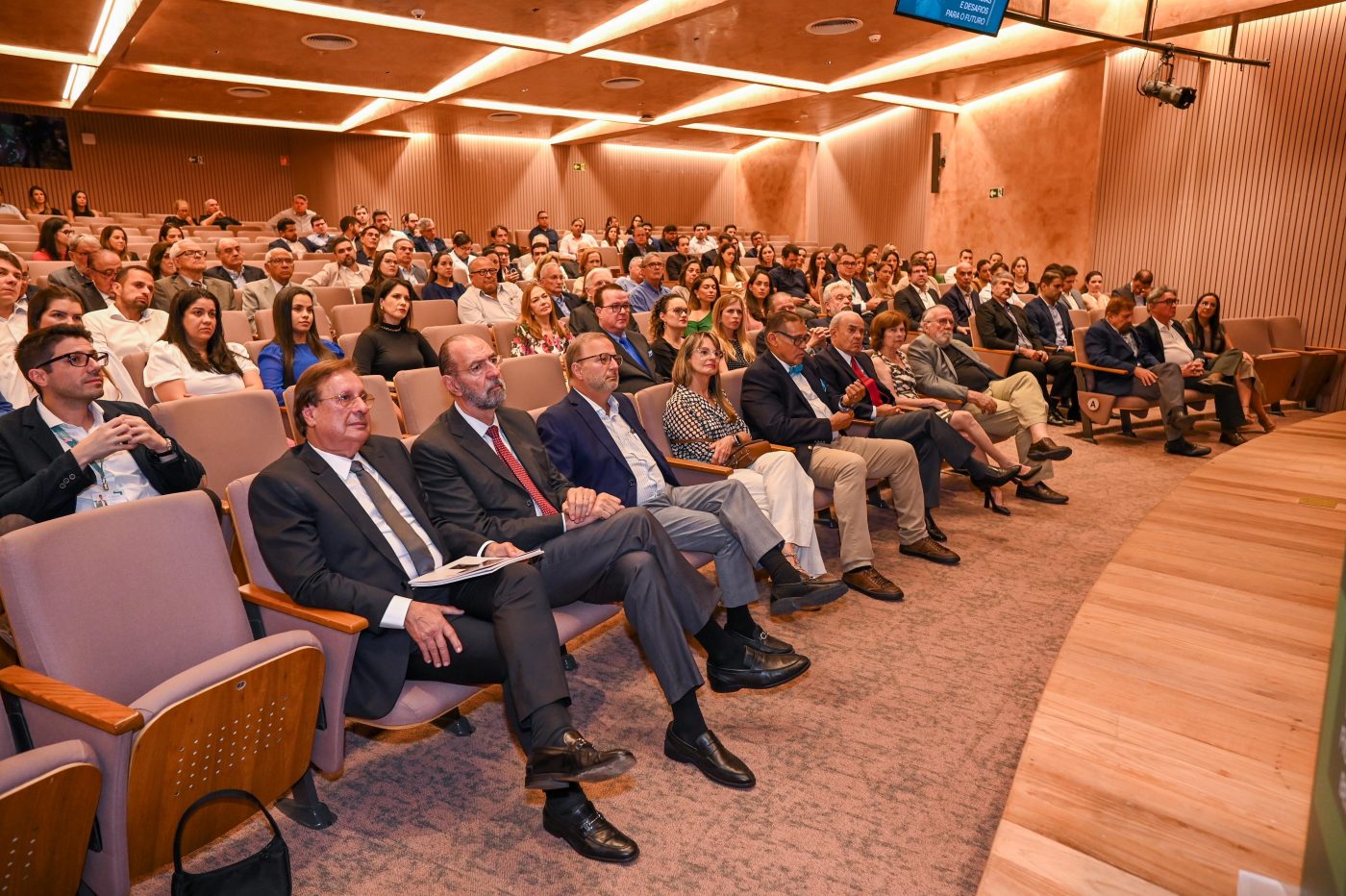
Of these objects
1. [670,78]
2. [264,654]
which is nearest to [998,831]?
[264,654]

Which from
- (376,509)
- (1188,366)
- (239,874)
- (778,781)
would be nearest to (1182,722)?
(778,781)

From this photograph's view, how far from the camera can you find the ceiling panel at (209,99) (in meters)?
11.4

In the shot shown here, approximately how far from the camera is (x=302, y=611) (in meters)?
2.06

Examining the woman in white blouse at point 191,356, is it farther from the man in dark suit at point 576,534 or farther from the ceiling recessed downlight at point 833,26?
the ceiling recessed downlight at point 833,26

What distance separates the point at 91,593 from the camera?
1851 millimetres

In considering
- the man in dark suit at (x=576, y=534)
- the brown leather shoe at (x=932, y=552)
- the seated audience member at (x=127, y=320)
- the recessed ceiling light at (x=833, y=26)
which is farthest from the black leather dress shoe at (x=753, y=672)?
the recessed ceiling light at (x=833, y=26)

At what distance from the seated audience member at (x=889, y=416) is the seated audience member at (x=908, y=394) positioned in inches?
5.0

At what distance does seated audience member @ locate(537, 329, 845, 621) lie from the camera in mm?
2932

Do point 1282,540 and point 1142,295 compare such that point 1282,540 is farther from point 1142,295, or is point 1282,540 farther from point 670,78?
point 670,78

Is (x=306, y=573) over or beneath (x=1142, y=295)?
beneath

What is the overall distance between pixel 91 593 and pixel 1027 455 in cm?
454

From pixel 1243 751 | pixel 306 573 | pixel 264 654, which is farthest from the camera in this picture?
pixel 306 573

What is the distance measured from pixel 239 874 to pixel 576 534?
3.75 feet

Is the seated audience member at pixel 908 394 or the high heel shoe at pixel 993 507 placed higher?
the seated audience member at pixel 908 394
